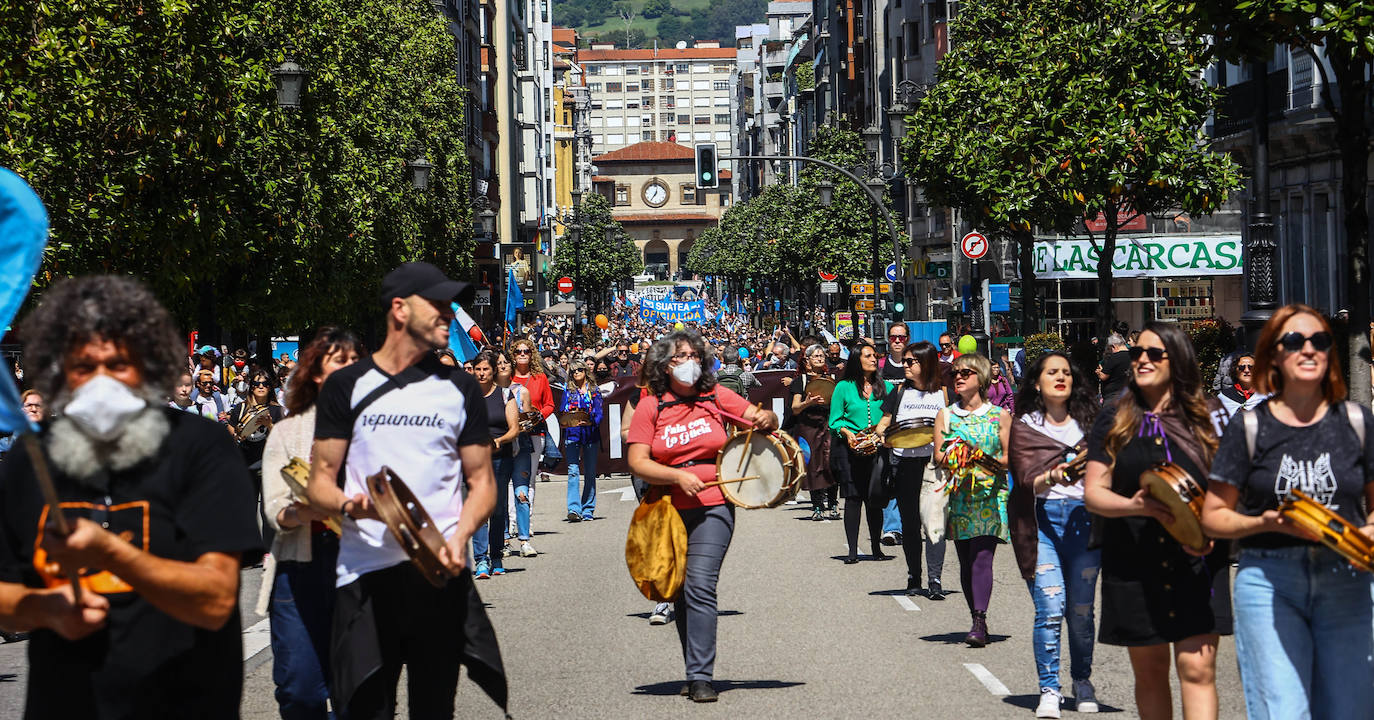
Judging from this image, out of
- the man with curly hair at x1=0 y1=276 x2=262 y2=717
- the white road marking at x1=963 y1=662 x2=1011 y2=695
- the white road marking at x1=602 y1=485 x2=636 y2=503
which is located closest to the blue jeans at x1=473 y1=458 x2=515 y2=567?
the white road marking at x1=963 y1=662 x2=1011 y2=695

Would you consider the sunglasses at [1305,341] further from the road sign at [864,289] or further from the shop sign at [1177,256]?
the road sign at [864,289]

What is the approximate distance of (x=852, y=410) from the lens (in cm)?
1541

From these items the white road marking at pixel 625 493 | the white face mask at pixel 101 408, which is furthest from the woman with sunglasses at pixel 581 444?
the white face mask at pixel 101 408

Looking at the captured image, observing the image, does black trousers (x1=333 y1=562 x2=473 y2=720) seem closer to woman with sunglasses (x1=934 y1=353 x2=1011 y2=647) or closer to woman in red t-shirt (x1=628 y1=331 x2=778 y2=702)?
woman in red t-shirt (x1=628 y1=331 x2=778 y2=702)

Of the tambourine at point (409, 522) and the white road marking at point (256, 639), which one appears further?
the white road marking at point (256, 639)

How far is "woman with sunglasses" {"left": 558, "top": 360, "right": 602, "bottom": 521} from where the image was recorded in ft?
65.2

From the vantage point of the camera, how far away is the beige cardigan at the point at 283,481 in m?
6.77

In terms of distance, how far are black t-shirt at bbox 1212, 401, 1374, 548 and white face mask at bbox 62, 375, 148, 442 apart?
340 cm

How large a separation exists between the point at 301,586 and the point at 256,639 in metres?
5.09

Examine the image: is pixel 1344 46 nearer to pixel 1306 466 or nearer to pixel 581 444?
pixel 581 444

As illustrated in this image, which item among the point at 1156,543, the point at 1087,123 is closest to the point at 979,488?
the point at 1156,543

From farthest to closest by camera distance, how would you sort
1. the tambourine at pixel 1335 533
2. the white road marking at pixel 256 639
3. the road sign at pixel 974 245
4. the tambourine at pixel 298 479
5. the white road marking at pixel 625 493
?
the road sign at pixel 974 245 < the white road marking at pixel 625 493 < the white road marking at pixel 256 639 < the tambourine at pixel 298 479 < the tambourine at pixel 1335 533

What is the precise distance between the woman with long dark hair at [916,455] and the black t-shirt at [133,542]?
8719 millimetres

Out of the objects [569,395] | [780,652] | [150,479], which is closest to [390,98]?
[569,395]
